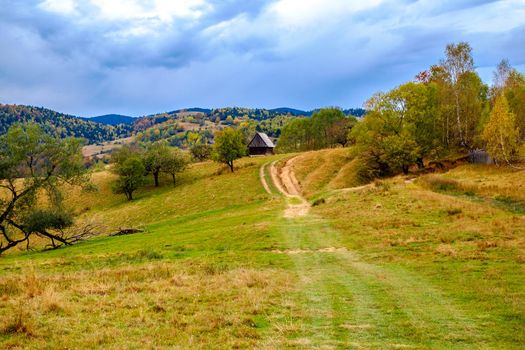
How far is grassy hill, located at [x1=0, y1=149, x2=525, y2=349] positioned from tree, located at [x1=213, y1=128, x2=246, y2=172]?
45.9 metres

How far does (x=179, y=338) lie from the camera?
31.3 feet

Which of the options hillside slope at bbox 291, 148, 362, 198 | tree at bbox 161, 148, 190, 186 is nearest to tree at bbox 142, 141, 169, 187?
tree at bbox 161, 148, 190, 186

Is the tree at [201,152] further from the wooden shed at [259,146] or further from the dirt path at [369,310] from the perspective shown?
the dirt path at [369,310]

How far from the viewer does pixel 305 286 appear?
49.2ft

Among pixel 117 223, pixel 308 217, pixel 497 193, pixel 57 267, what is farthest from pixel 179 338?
pixel 117 223

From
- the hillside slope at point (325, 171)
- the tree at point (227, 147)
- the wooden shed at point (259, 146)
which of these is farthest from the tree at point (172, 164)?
the wooden shed at point (259, 146)

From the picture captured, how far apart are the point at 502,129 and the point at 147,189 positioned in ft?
218

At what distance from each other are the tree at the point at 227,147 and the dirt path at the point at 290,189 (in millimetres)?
7488

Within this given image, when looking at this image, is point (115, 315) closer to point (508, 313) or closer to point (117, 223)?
point (508, 313)

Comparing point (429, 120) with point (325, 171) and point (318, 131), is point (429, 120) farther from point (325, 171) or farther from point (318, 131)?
point (318, 131)

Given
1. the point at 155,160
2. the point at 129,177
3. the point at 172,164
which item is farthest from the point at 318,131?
the point at 129,177

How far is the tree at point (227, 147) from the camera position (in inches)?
3189

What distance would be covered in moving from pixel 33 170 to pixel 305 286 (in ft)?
113

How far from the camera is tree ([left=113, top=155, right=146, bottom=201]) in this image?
80500mm
